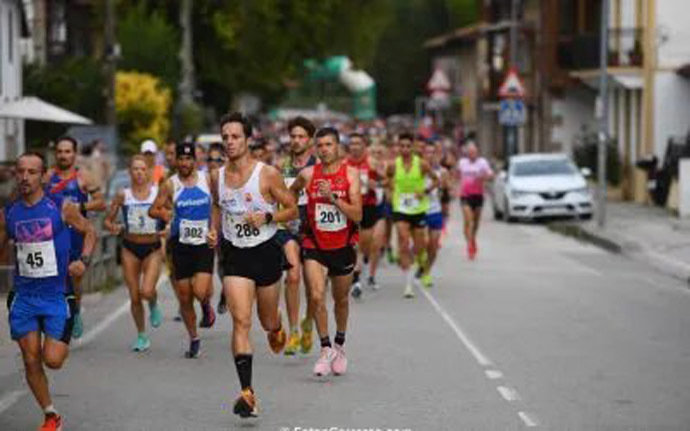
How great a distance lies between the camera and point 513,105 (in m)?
44.7

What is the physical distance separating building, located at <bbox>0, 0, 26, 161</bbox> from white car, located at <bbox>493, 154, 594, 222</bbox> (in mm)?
10852

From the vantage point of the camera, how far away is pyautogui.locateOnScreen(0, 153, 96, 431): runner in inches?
434

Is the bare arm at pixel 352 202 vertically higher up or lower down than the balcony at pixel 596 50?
lower down

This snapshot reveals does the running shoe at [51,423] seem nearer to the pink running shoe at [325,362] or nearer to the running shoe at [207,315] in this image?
the pink running shoe at [325,362]

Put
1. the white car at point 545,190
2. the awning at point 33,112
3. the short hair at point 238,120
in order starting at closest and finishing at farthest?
1. the short hair at point 238,120
2. the awning at point 33,112
3. the white car at point 545,190

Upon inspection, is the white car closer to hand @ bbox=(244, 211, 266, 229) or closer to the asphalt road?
the asphalt road

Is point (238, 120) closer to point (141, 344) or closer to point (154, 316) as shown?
point (141, 344)

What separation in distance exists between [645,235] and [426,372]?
20275 millimetres

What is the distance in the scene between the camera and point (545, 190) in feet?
132

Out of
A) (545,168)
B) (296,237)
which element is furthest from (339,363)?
(545,168)

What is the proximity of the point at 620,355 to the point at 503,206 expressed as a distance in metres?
26.9

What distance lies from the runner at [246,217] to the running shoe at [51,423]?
5.02ft

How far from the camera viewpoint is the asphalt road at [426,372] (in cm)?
1187

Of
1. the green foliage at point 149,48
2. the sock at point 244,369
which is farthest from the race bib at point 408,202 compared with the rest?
the green foliage at point 149,48
